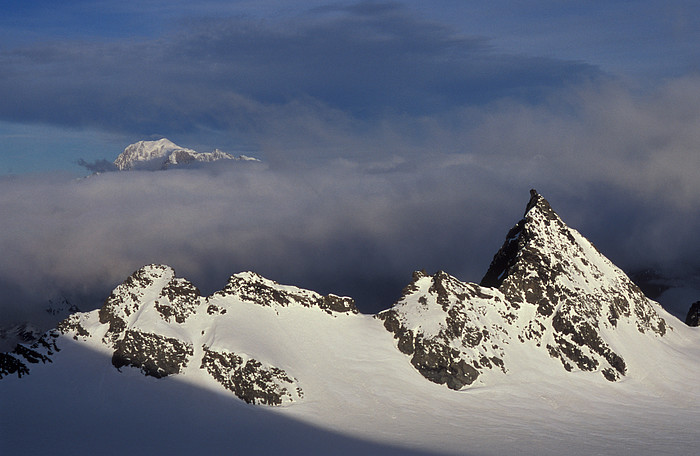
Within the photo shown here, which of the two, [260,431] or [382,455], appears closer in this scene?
[382,455]

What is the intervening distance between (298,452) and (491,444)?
51.4 metres

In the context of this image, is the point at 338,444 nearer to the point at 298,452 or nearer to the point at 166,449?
the point at 298,452

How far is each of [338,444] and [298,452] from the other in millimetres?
11555

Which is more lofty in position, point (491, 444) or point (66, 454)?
point (491, 444)

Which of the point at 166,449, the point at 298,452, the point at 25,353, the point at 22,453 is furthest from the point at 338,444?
the point at 25,353

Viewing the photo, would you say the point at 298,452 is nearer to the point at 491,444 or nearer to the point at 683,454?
the point at 491,444

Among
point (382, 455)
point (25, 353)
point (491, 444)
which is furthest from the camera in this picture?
point (491, 444)

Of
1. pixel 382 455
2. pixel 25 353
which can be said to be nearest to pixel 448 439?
pixel 382 455

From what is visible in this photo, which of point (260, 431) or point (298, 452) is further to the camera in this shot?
point (260, 431)

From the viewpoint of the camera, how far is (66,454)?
18750 cm

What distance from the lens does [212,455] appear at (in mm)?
186500

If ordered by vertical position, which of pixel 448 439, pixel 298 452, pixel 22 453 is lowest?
pixel 22 453

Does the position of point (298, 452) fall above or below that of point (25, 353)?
above

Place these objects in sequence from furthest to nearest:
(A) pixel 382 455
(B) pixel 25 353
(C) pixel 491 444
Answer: (C) pixel 491 444 < (A) pixel 382 455 < (B) pixel 25 353
